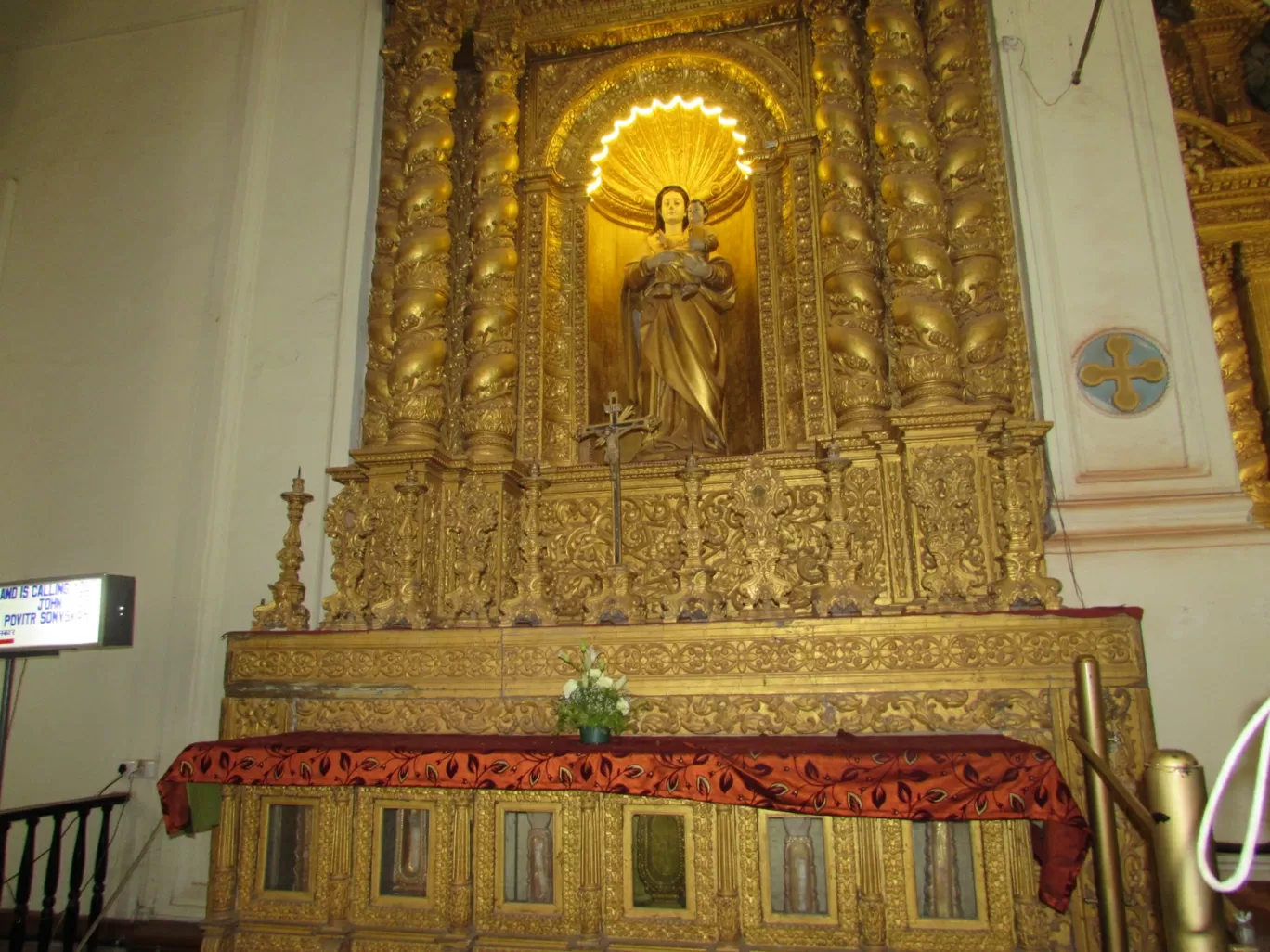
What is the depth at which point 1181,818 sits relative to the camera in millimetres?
2084

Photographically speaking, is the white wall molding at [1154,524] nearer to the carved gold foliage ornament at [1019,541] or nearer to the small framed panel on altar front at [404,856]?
the carved gold foliage ornament at [1019,541]

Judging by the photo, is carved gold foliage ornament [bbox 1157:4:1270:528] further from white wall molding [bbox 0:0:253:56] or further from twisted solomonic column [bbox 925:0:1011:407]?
white wall molding [bbox 0:0:253:56]

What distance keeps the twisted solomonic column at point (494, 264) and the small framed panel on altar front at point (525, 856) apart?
2.31m

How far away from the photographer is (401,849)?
4.16m

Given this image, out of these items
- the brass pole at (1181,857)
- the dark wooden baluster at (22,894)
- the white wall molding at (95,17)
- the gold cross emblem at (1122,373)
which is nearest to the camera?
the brass pole at (1181,857)

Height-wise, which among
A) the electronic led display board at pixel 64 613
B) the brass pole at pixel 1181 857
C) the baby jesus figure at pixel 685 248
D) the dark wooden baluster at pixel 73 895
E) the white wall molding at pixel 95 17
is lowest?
the dark wooden baluster at pixel 73 895

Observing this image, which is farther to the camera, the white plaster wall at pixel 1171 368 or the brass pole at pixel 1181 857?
the white plaster wall at pixel 1171 368

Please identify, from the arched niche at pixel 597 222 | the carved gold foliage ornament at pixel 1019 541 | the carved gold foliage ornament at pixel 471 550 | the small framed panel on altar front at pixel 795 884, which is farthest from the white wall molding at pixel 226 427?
the carved gold foliage ornament at pixel 1019 541

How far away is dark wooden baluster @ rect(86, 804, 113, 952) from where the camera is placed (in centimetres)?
531

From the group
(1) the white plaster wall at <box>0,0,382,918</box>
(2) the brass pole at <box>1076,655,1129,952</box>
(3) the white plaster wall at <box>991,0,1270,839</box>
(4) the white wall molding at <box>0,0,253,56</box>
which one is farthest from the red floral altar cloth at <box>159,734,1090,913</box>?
(4) the white wall molding at <box>0,0,253,56</box>

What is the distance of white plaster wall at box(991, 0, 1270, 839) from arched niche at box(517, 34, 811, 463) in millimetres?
1569

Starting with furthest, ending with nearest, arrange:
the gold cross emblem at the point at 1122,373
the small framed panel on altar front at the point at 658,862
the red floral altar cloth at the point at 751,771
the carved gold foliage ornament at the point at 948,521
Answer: the gold cross emblem at the point at 1122,373, the carved gold foliage ornament at the point at 948,521, the small framed panel on altar front at the point at 658,862, the red floral altar cloth at the point at 751,771

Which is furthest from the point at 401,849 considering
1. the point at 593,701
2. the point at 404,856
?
the point at 593,701

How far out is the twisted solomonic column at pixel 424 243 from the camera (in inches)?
227
